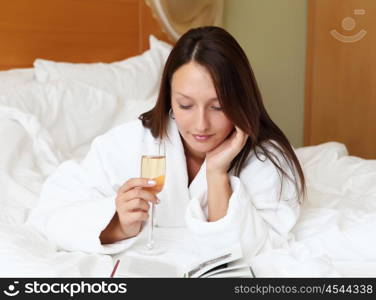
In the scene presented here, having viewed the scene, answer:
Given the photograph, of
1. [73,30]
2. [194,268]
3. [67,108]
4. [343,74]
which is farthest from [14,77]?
[343,74]

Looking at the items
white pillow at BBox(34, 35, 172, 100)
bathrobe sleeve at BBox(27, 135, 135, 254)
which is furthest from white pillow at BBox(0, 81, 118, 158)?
bathrobe sleeve at BBox(27, 135, 135, 254)

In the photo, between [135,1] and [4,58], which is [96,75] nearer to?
[4,58]

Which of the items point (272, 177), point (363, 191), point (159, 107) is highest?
point (159, 107)

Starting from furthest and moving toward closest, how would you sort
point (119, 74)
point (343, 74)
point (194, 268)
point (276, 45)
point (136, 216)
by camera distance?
point (276, 45), point (343, 74), point (119, 74), point (136, 216), point (194, 268)

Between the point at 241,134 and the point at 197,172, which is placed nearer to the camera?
the point at 241,134

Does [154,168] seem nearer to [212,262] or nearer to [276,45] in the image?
[212,262]

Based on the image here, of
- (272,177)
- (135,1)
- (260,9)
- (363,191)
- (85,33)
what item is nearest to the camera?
(272,177)

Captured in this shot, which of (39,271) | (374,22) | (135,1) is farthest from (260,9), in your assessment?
(39,271)

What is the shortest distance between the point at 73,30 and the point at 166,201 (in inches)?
58.0

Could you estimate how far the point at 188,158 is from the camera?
1717 mm

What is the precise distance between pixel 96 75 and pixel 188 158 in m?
1.03

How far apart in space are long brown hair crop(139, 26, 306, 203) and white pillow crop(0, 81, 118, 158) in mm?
678

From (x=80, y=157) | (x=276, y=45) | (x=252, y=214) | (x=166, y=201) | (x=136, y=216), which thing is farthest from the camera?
(x=276, y=45)

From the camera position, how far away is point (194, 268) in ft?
3.72
